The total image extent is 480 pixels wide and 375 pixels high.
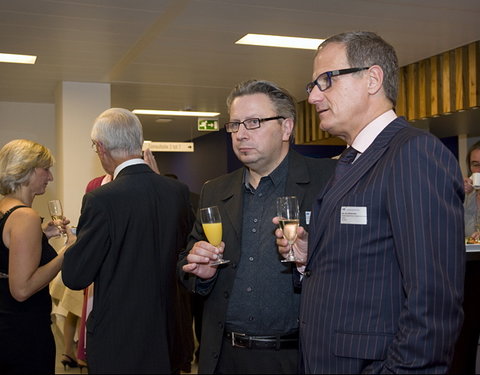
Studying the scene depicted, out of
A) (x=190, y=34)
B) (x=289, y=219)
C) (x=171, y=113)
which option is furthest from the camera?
(x=171, y=113)

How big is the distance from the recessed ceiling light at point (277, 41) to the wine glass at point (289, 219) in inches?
147

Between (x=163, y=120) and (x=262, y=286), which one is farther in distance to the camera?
(x=163, y=120)

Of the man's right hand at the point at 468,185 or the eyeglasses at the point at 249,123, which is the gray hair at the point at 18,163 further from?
the man's right hand at the point at 468,185

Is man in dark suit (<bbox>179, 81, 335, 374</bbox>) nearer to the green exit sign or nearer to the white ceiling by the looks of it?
the white ceiling

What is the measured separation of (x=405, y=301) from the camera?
60.0 inches

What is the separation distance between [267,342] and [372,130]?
91 centimetres

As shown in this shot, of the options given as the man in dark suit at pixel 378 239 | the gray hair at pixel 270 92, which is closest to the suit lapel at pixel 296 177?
the gray hair at pixel 270 92

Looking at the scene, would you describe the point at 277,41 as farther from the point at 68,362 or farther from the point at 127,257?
the point at 68,362

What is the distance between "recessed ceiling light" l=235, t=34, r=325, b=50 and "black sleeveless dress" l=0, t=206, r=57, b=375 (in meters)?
3.21

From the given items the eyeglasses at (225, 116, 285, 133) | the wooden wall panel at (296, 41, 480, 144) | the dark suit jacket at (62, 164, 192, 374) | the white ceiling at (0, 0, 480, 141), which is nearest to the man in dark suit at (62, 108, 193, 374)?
the dark suit jacket at (62, 164, 192, 374)

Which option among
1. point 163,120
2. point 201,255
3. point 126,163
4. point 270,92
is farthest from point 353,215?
point 163,120

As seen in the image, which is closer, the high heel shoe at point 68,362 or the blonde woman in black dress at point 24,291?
the blonde woman in black dress at point 24,291

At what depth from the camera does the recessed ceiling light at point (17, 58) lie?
6104mm

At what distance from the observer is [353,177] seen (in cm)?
170
